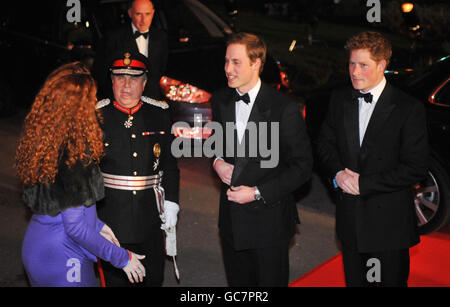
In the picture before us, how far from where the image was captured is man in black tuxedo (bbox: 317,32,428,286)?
11.1 ft

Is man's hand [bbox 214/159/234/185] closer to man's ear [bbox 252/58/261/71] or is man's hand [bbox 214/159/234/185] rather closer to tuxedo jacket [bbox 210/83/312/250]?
tuxedo jacket [bbox 210/83/312/250]

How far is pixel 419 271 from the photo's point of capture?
15.0 feet

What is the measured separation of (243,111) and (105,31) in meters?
4.55

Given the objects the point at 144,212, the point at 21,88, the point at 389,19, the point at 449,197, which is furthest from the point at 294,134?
the point at 389,19

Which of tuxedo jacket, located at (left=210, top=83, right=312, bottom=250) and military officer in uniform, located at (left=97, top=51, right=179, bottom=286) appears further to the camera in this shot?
military officer in uniform, located at (left=97, top=51, right=179, bottom=286)

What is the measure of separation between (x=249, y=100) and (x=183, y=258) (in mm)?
2222

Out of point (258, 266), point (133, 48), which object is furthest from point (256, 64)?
point (133, 48)

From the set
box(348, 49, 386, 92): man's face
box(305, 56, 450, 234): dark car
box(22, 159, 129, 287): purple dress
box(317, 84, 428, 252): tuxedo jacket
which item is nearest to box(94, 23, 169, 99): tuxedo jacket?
box(305, 56, 450, 234): dark car

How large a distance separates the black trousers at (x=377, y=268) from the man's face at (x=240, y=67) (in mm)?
1324

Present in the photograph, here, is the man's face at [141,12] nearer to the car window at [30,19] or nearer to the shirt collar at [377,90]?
the car window at [30,19]

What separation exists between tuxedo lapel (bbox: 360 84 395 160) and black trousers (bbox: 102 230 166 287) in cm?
148

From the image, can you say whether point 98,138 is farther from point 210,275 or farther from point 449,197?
point 449,197

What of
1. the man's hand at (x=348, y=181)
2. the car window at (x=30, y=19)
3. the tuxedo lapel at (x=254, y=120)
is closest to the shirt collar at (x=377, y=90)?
the man's hand at (x=348, y=181)

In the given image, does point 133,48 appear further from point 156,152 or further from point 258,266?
point 258,266
